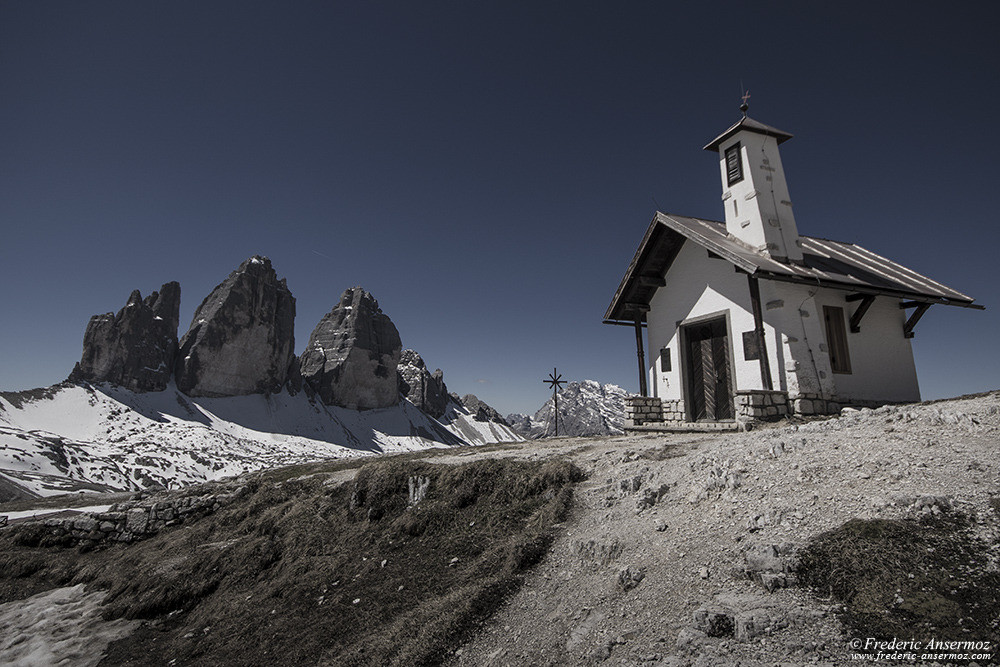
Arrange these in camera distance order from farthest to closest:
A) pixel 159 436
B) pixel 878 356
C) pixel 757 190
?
pixel 159 436 < pixel 757 190 < pixel 878 356

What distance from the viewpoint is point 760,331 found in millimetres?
15062

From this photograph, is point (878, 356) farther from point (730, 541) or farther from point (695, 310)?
point (730, 541)

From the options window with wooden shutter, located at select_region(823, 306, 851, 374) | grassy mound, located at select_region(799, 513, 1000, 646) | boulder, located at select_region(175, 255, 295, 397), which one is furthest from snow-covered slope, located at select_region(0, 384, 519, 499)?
window with wooden shutter, located at select_region(823, 306, 851, 374)

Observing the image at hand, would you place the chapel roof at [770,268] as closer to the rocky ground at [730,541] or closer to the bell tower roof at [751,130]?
the bell tower roof at [751,130]

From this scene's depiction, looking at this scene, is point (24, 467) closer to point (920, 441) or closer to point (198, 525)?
point (198, 525)

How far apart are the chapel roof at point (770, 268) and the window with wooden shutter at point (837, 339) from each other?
935 mm

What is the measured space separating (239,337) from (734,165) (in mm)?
152022

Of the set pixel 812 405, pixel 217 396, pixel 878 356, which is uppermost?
pixel 217 396

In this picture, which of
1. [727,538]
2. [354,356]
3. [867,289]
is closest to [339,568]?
[727,538]

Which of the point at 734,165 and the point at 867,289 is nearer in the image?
the point at 867,289

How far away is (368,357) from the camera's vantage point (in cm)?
17700

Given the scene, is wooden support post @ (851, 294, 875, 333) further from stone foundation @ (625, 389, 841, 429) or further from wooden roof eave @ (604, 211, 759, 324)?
wooden roof eave @ (604, 211, 759, 324)

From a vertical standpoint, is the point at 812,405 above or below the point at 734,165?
below

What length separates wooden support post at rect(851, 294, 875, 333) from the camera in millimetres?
15703
